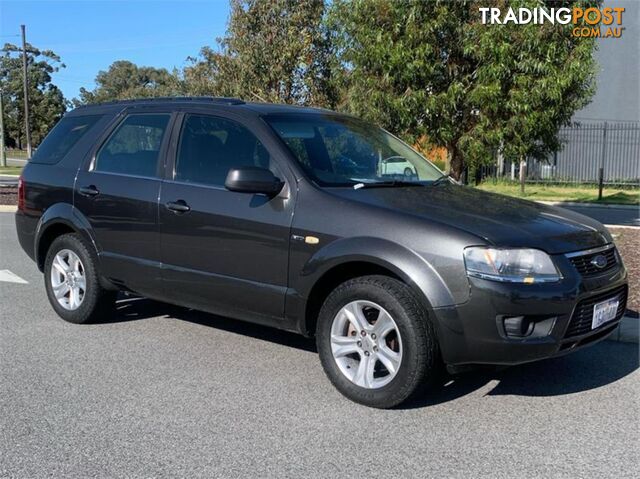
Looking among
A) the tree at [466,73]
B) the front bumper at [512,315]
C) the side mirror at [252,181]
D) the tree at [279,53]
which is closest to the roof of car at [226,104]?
the side mirror at [252,181]

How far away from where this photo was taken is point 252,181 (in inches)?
176

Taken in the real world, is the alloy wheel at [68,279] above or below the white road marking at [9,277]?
above

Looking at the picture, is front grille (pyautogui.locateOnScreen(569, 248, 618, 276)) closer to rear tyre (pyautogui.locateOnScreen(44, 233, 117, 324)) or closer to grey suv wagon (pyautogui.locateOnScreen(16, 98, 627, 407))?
grey suv wagon (pyautogui.locateOnScreen(16, 98, 627, 407))

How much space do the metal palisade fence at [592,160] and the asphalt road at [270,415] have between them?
71.2 ft

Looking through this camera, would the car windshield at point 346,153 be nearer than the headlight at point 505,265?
No

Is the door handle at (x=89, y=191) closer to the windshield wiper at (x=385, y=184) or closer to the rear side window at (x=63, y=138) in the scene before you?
the rear side window at (x=63, y=138)

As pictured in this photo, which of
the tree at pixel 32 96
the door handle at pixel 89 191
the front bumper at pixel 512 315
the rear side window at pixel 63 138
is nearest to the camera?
the front bumper at pixel 512 315

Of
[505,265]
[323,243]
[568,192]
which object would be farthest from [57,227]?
[568,192]

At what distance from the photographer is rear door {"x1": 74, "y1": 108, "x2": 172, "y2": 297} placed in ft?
17.5

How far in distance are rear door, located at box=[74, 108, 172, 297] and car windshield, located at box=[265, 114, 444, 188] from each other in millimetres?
1087

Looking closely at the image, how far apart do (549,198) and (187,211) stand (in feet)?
58.6

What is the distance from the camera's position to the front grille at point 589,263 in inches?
161

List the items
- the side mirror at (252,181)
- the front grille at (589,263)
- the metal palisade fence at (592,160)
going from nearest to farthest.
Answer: the front grille at (589,263) < the side mirror at (252,181) < the metal palisade fence at (592,160)

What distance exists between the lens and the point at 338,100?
15250 millimetres
